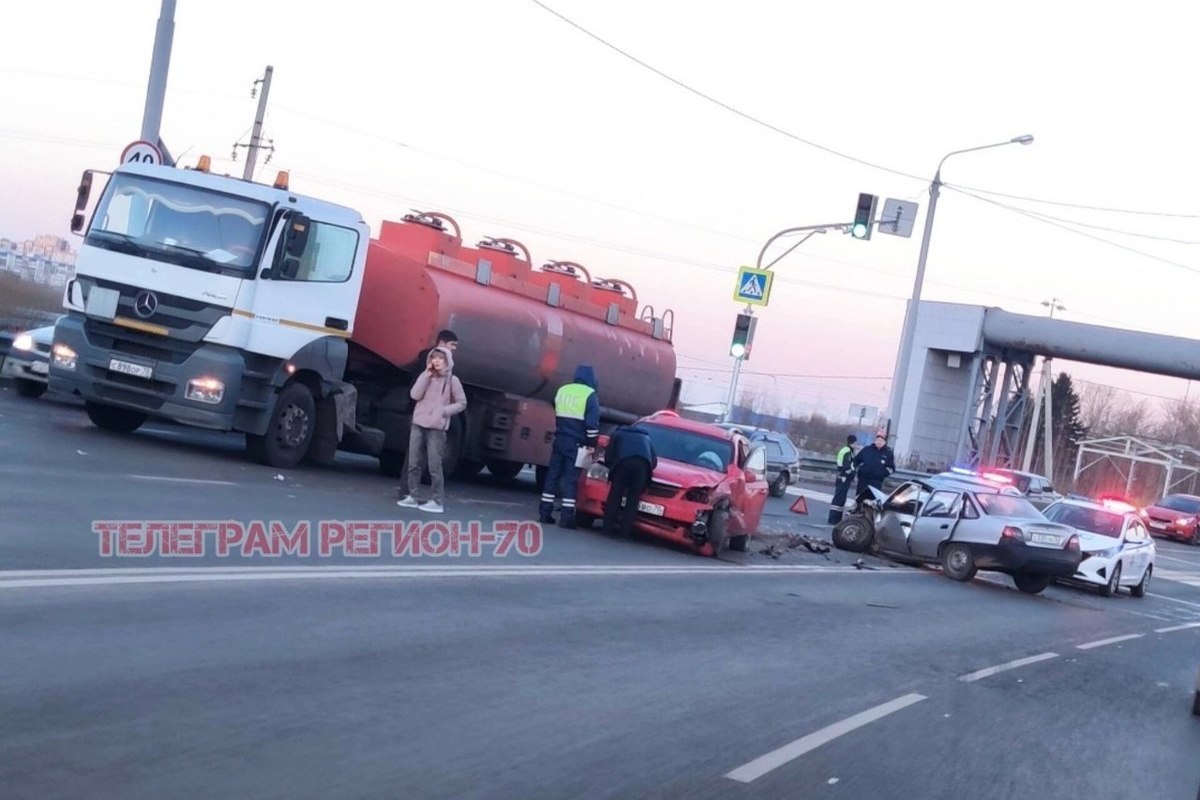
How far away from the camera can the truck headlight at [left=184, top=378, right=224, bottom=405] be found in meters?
15.7

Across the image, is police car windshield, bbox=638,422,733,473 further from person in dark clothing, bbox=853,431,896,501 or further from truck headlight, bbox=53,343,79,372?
truck headlight, bbox=53,343,79,372

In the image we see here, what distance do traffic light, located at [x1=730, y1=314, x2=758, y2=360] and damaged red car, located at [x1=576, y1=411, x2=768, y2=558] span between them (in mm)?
11075

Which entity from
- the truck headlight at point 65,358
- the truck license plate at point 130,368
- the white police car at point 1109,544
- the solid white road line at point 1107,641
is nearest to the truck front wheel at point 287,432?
the truck license plate at point 130,368

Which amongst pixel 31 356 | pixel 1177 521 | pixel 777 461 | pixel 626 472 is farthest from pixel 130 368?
pixel 1177 521

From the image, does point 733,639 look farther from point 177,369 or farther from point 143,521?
point 177,369

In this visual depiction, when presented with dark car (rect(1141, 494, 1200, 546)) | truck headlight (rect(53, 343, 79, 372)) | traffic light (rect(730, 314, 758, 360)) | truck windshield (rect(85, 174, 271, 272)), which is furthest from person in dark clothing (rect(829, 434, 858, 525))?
dark car (rect(1141, 494, 1200, 546))

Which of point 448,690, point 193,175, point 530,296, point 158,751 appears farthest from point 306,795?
point 530,296

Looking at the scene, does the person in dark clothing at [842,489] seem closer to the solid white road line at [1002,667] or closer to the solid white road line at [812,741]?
the solid white road line at [1002,667]

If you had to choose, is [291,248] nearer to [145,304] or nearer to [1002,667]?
[145,304]

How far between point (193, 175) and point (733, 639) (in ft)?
29.8

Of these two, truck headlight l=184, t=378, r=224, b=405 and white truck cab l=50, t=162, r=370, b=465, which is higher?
white truck cab l=50, t=162, r=370, b=465

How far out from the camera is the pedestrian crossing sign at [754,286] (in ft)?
100

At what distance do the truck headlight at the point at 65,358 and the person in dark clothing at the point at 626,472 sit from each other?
20.4ft

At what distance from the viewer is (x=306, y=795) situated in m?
5.35
